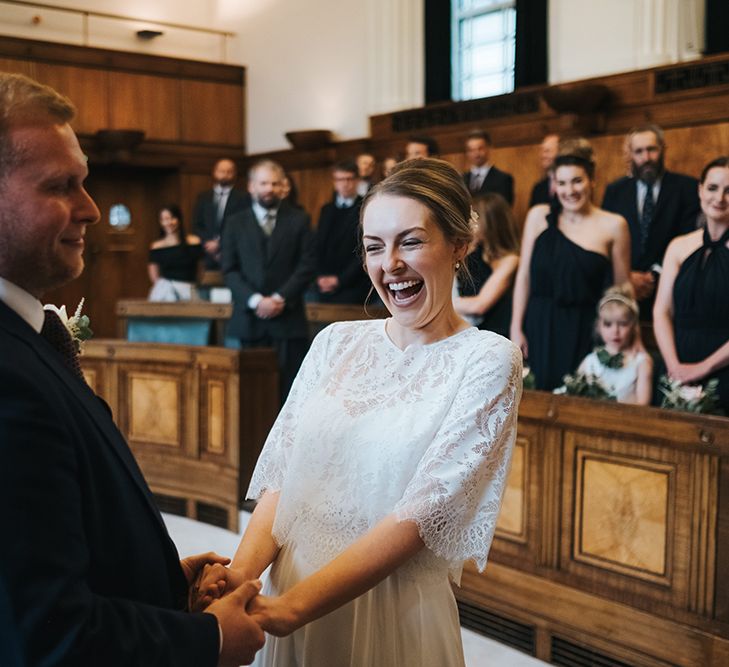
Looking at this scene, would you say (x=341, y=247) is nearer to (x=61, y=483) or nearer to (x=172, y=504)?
(x=172, y=504)

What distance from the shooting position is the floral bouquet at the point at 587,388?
12.9 ft

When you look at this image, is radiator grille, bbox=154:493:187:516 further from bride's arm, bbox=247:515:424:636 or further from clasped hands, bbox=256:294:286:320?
bride's arm, bbox=247:515:424:636

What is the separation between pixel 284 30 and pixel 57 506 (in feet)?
38.2

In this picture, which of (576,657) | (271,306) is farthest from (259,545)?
(271,306)

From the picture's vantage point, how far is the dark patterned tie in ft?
4.79

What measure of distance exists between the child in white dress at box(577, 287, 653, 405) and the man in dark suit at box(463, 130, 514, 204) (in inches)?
124

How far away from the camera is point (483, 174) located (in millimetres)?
7488

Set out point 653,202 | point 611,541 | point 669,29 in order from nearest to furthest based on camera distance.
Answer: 1. point 611,541
2. point 653,202
3. point 669,29

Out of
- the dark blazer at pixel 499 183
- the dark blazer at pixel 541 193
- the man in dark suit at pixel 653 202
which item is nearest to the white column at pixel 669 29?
the dark blazer at pixel 499 183

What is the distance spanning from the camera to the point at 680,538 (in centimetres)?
331

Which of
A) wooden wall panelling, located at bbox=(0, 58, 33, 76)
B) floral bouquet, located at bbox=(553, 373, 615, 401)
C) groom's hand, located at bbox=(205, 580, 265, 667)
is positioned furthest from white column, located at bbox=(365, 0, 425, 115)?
groom's hand, located at bbox=(205, 580, 265, 667)

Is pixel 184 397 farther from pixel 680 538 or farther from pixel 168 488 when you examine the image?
pixel 680 538

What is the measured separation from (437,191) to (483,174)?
5.81 m

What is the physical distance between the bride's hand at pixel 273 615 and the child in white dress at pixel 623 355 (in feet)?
9.40
